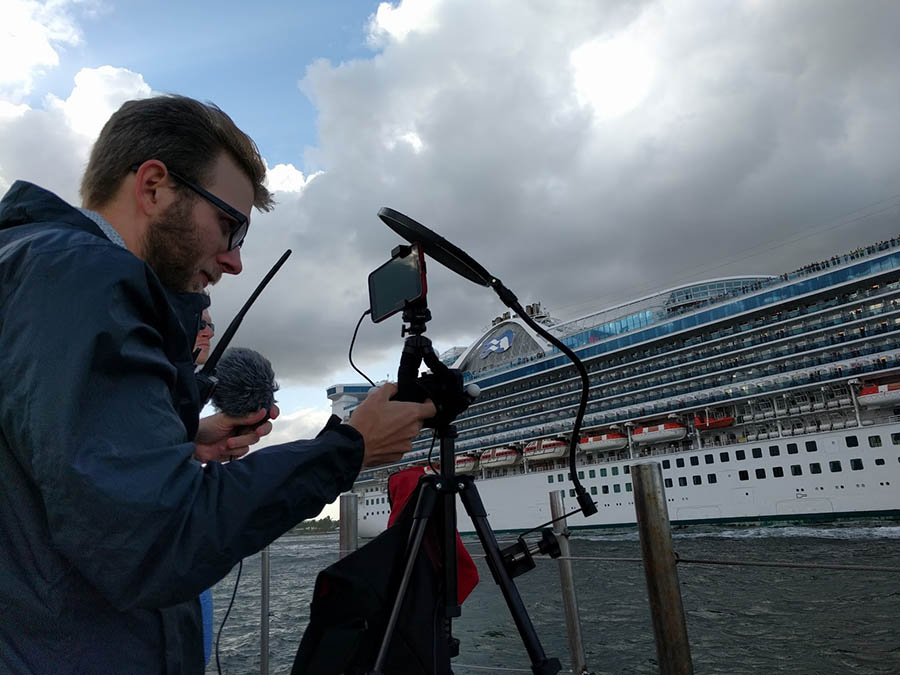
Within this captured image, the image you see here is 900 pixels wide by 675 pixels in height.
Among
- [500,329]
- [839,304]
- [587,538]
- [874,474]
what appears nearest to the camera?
[874,474]

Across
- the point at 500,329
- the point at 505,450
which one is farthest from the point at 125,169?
the point at 500,329

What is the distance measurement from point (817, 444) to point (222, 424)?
2196cm

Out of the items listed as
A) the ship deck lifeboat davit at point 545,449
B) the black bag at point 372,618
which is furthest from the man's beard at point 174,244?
the ship deck lifeboat davit at point 545,449

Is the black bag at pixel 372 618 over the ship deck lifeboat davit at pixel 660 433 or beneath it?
beneath

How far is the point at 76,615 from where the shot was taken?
0.60 meters

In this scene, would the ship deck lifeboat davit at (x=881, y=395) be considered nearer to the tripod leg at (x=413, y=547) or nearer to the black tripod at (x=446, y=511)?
the black tripod at (x=446, y=511)

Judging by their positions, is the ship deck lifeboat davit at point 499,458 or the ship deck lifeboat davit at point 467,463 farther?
the ship deck lifeboat davit at point 467,463

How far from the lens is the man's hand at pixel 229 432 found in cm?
135

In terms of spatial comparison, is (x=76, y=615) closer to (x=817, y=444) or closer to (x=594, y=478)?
(x=817, y=444)

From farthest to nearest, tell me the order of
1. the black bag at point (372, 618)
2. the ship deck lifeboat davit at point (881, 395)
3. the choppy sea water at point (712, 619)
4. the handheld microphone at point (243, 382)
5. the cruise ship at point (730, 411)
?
the cruise ship at point (730, 411)
the ship deck lifeboat davit at point (881, 395)
the choppy sea water at point (712, 619)
the handheld microphone at point (243, 382)
the black bag at point (372, 618)

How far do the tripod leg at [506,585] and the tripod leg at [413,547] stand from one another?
9 cm

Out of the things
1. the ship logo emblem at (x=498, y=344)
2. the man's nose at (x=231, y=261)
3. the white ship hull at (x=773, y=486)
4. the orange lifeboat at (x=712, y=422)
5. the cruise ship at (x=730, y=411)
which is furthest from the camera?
the ship logo emblem at (x=498, y=344)

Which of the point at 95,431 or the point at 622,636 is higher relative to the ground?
the point at 95,431

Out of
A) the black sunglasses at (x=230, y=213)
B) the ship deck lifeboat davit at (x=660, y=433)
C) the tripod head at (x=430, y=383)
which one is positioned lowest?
the tripod head at (x=430, y=383)
